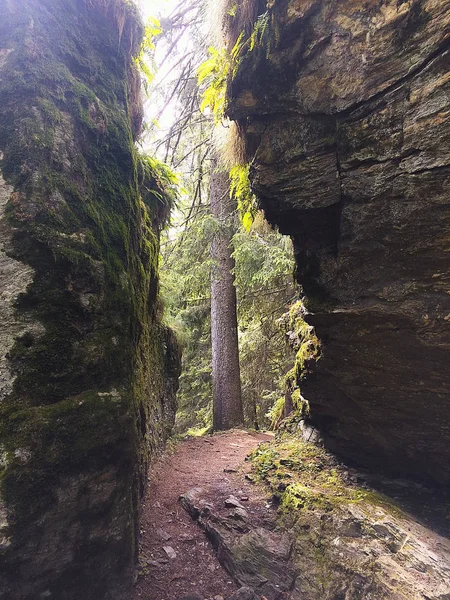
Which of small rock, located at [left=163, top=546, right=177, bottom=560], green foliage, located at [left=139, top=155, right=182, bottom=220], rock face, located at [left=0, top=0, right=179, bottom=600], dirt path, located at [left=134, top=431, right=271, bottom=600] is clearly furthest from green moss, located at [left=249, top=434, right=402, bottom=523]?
green foliage, located at [left=139, top=155, right=182, bottom=220]

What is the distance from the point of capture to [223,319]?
9859 millimetres

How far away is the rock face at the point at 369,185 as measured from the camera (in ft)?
10.1

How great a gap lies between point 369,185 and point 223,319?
676cm

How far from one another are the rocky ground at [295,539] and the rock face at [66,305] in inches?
28.9

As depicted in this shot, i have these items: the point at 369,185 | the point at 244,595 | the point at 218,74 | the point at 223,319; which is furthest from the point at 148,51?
the point at 244,595

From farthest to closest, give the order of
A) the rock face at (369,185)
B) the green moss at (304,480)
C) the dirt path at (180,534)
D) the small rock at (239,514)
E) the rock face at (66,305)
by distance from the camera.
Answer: the small rock at (239,514) < the green moss at (304,480) < the dirt path at (180,534) < the rock face at (369,185) < the rock face at (66,305)

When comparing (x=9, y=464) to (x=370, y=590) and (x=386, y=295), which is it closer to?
(x=370, y=590)

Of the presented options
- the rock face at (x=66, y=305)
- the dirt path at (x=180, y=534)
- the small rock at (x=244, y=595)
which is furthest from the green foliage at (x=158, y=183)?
the small rock at (x=244, y=595)

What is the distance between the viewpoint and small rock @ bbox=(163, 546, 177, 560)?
12.3ft

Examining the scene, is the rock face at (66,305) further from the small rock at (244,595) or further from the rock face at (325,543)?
the rock face at (325,543)

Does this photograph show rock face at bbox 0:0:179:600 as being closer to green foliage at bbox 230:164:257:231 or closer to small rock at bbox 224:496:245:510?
small rock at bbox 224:496:245:510

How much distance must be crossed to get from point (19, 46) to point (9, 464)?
13.5 feet

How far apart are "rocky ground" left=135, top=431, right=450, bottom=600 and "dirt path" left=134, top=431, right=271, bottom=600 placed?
0.01m

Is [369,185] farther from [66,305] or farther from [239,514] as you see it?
[239,514]
